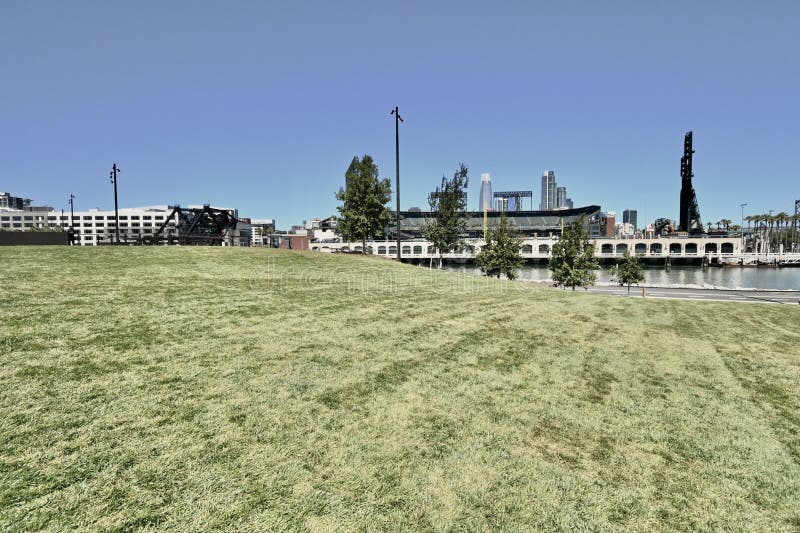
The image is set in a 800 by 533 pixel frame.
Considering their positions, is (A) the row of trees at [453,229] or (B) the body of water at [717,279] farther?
(B) the body of water at [717,279]

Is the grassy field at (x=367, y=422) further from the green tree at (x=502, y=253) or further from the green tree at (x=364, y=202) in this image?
the green tree at (x=502, y=253)

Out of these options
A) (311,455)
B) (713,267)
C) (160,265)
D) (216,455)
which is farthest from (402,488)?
(713,267)

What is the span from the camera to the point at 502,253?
37938mm

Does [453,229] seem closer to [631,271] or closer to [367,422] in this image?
[631,271]

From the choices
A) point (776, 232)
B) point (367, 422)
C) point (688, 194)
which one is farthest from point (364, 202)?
point (776, 232)

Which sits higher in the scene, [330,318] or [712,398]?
[330,318]

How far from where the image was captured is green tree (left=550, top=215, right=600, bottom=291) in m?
34.1

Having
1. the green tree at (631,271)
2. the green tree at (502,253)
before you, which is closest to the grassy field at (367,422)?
the green tree at (502,253)

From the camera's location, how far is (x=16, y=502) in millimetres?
2686

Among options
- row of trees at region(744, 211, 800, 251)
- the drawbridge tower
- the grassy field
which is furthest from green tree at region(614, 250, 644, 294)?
row of trees at region(744, 211, 800, 251)

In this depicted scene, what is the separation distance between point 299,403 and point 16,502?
7.80 ft

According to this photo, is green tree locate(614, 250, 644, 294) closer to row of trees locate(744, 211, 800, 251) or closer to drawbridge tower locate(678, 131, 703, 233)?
drawbridge tower locate(678, 131, 703, 233)

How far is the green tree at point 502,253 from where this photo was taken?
124ft

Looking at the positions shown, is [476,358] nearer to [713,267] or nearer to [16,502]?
[16,502]
